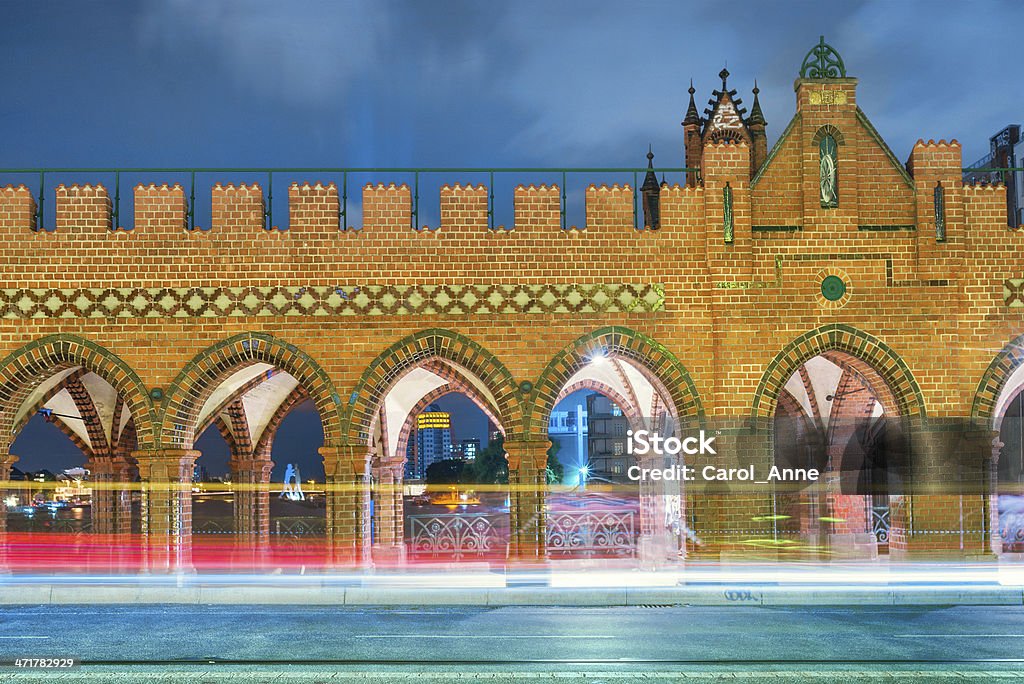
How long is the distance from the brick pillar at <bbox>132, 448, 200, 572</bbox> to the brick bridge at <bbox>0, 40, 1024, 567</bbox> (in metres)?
0.04

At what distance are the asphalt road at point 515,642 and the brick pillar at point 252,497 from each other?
8070 millimetres

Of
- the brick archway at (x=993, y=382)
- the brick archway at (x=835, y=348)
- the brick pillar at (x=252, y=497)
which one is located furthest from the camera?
the brick pillar at (x=252, y=497)

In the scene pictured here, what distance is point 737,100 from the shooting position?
1209 inches

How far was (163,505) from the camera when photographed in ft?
59.6

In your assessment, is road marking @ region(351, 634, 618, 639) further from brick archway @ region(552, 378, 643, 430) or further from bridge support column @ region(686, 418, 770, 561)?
brick archway @ region(552, 378, 643, 430)

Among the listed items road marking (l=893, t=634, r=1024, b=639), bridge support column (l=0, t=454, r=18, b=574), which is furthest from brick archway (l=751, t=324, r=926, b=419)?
bridge support column (l=0, t=454, r=18, b=574)

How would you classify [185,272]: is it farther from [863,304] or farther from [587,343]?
[863,304]

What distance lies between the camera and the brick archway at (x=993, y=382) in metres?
18.6

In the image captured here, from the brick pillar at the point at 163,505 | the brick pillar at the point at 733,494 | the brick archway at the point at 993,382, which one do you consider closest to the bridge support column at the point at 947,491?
the brick archway at the point at 993,382

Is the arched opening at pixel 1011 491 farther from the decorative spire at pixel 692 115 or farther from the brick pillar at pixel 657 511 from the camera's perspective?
the decorative spire at pixel 692 115

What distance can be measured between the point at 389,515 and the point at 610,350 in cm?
679

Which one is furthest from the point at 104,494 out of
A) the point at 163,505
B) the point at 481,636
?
the point at 481,636

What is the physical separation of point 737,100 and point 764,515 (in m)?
16.0

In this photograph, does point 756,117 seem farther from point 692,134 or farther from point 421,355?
point 421,355
